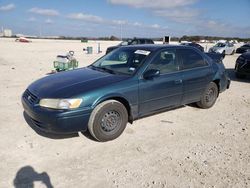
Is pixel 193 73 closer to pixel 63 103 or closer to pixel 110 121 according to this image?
Result: pixel 110 121

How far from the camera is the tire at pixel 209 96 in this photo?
588cm

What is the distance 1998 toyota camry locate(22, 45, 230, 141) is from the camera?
3770 mm

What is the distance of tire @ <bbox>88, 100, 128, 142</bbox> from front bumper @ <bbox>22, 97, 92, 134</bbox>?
13 cm

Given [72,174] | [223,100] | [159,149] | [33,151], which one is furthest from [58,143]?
[223,100]

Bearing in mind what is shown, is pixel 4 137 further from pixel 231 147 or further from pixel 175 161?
pixel 231 147

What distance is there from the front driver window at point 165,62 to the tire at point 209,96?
1.31 meters

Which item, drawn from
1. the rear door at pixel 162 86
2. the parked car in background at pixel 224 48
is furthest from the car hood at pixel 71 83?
the parked car in background at pixel 224 48

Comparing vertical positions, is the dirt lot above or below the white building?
below

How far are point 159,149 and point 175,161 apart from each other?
417 millimetres

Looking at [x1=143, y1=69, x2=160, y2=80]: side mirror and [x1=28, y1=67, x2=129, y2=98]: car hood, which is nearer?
[x1=28, y1=67, x2=129, y2=98]: car hood

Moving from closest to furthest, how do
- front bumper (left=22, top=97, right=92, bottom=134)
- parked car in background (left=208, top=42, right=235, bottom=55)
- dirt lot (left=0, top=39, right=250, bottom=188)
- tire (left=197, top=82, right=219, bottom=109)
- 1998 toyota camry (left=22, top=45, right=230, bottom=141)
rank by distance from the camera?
dirt lot (left=0, top=39, right=250, bottom=188), front bumper (left=22, top=97, right=92, bottom=134), 1998 toyota camry (left=22, top=45, right=230, bottom=141), tire (left=197, top=82, right=219, bottom=109), parked car in background (left=208, top=42, right=235, bottom=55)

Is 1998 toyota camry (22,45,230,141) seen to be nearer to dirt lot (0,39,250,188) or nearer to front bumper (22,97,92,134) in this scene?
front bumper (22,97,92,134)

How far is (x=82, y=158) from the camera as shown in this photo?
11.9ft

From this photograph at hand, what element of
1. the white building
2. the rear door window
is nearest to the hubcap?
the rear door window
